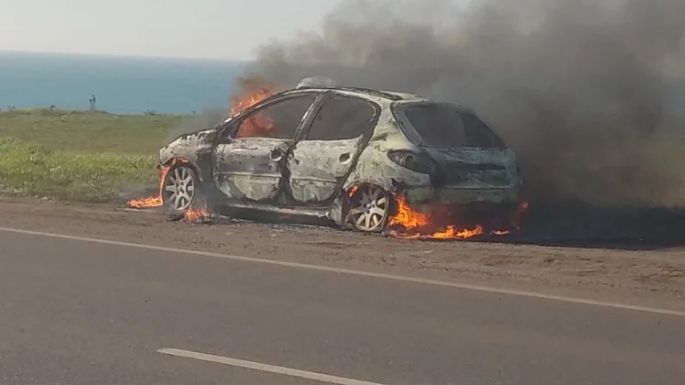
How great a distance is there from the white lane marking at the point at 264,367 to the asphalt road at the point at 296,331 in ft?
0.05

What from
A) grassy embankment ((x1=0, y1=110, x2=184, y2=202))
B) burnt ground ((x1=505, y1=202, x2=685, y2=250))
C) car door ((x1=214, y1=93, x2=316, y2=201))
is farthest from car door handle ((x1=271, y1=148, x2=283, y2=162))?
grassy embankment ((x1=0, y1=110, x2=184, y2=202))

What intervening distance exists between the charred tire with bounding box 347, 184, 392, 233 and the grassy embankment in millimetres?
4468

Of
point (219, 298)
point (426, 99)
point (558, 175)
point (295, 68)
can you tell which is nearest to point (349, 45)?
point (295, 68)

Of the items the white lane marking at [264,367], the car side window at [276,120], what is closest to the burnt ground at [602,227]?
the car side window at [276,120]

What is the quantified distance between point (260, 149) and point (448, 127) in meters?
2.05

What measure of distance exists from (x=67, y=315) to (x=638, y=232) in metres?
7.73

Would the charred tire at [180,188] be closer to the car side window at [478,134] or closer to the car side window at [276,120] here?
the car side window at [276,120]

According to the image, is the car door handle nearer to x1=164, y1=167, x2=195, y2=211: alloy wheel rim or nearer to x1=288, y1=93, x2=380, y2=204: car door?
x1=288, y1=93, x2=380, y2=204: car door

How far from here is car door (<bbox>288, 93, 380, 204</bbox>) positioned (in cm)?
1238

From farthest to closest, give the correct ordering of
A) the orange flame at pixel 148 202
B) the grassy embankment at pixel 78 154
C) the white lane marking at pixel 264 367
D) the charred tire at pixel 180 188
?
the grassy embankment at pixel 78 154 < the orange flame at pixel 148 202 < the charred tire at pixel 180 188 < the white lane marking at pixel 264 367

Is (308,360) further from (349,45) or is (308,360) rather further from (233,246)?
(349,45)

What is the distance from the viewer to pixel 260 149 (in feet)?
42.3

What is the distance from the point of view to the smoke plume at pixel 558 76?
55.1 ft

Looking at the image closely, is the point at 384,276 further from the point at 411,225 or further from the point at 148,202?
the point at 148,202
